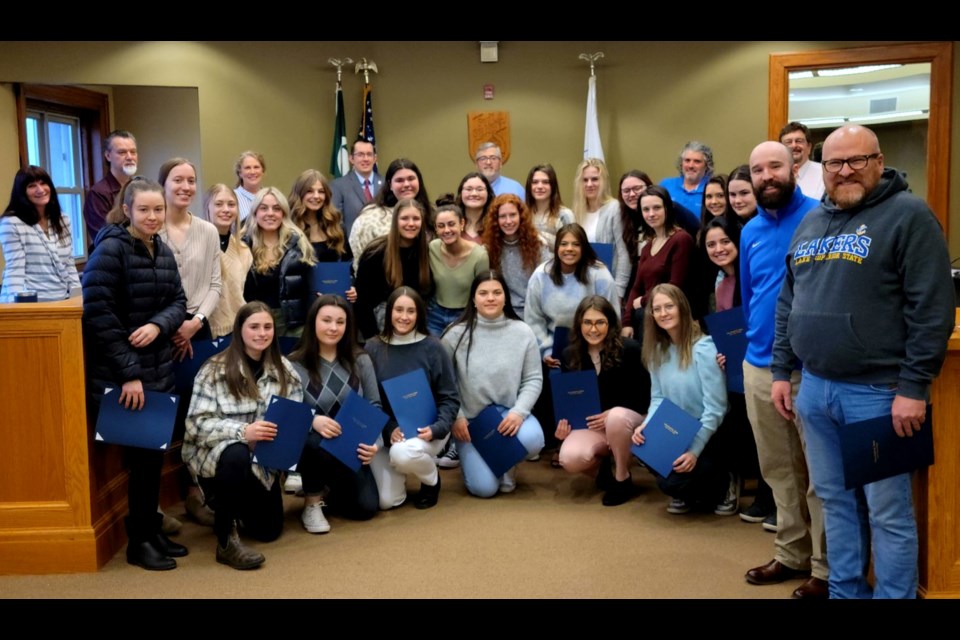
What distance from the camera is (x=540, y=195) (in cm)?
504

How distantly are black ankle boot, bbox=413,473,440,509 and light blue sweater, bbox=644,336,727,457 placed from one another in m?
1.01

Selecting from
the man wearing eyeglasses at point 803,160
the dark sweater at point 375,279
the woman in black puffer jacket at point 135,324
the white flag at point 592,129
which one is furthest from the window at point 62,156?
the man wearing eyeglasses at point 803,160

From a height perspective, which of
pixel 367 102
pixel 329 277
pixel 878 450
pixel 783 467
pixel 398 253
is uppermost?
pixel 367 102

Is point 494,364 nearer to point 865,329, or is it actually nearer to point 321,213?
point 321,213

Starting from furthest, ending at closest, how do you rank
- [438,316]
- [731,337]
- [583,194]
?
[583,194] < [438,316] < [731,337]

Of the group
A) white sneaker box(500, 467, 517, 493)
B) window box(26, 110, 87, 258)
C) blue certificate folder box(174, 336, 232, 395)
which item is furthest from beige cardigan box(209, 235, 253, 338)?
window box(26, 110, 87, 258)

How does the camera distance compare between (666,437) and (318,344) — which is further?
(318,344)

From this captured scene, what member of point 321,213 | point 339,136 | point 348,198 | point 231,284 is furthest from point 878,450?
point 339,136

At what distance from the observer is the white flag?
7.48 meters

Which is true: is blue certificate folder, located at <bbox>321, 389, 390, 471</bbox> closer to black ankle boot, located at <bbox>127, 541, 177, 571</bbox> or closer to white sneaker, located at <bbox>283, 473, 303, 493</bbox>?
white sneaker, located at <bbox>283, 473, 303, 493</bbox>

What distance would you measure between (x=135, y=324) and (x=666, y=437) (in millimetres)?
2167

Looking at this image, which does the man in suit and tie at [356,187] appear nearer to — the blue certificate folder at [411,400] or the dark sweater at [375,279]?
the dark sweater at [375,279]

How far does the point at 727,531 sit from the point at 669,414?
0.52 m

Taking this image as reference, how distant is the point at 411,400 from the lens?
4105mm
